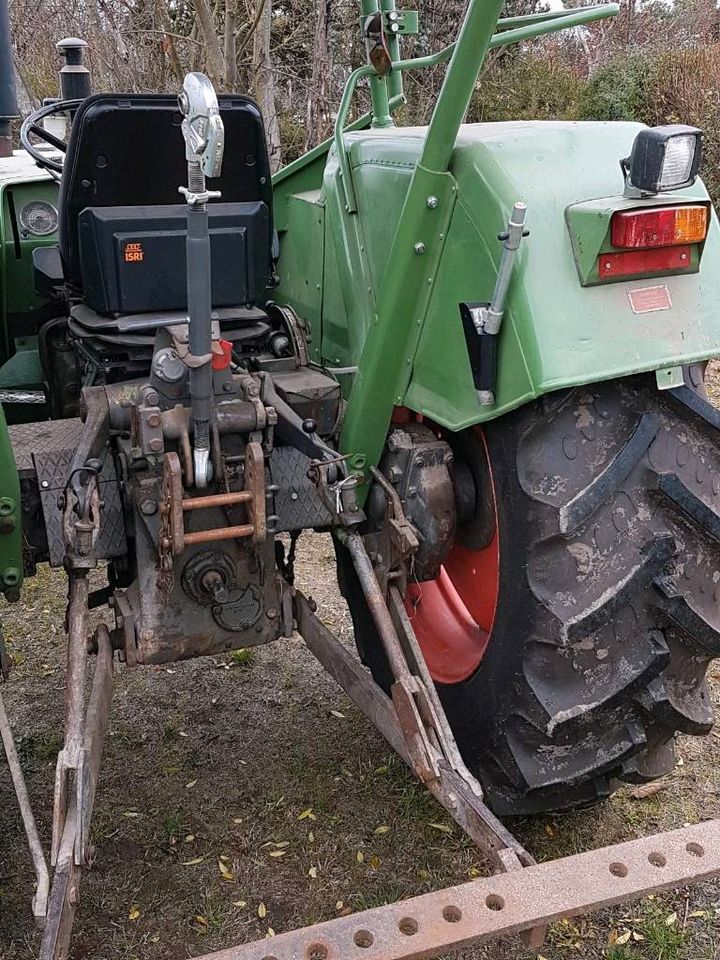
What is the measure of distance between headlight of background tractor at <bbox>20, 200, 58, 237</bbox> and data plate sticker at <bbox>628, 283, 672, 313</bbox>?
223 centimetres

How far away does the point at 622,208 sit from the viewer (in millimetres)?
1790

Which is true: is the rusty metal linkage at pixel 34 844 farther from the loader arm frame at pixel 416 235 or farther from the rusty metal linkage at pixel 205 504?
the loader arm frame at pixel 416 235

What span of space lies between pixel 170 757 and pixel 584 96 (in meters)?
10.5

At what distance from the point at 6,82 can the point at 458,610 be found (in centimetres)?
235

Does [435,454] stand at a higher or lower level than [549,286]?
lower

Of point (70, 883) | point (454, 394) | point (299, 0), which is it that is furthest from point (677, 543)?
point (299, 0)

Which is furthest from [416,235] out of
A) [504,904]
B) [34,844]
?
[34,844]

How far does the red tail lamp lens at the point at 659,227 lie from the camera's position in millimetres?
1806

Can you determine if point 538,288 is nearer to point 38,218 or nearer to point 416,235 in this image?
point 416,235

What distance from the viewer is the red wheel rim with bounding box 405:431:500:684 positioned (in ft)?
7.72

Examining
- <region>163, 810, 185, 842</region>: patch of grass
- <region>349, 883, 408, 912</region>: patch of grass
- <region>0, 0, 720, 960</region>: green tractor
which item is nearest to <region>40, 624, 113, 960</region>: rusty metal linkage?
<region>0, 0, 720, 960</region>: green tractor

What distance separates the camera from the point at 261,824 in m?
2.68

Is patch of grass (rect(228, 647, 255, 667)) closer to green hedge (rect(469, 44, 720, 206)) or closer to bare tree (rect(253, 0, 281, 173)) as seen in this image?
bare tree (rect(253, 0, 281, 173))

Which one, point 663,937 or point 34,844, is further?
point 663,937
